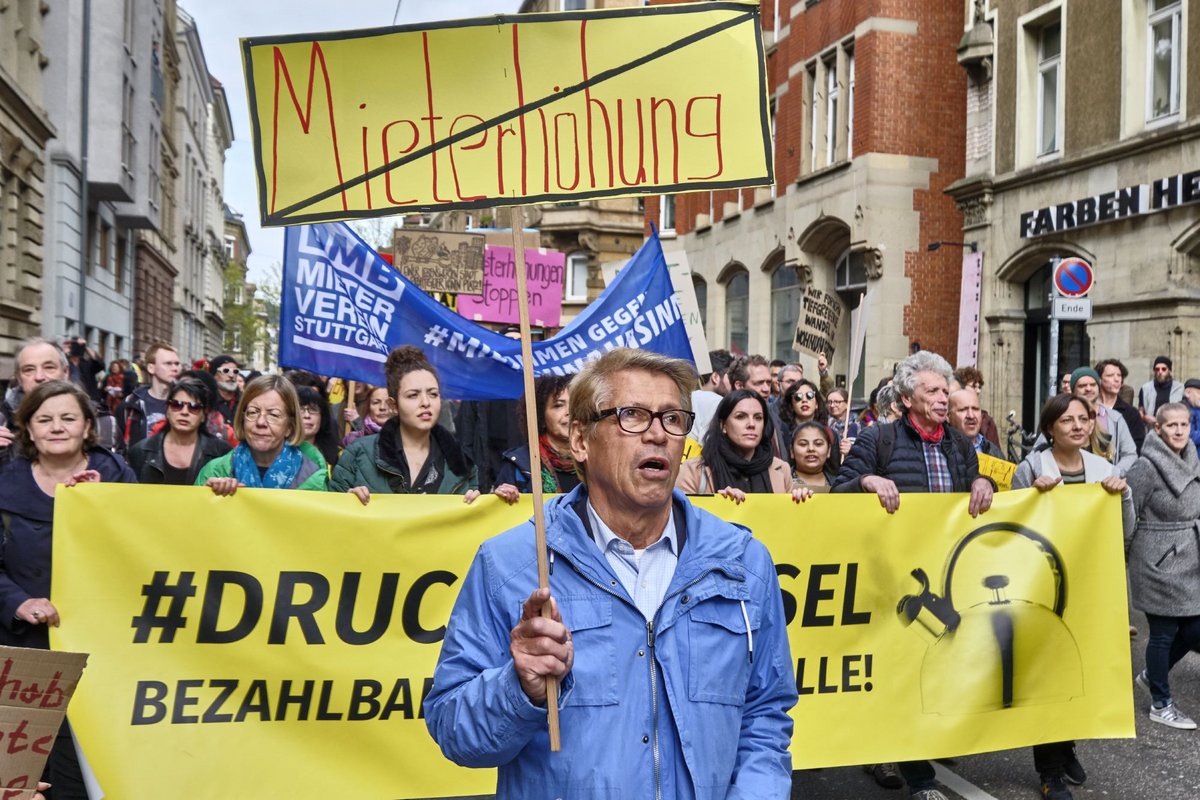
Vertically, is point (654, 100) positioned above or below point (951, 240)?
below

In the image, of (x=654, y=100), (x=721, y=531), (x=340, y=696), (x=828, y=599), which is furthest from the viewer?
(x=828, y=599)

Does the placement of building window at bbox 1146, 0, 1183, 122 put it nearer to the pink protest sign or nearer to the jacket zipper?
the pink protest sign

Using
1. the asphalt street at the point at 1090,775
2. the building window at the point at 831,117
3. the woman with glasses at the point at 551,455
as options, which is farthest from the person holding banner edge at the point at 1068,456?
the building window at the point at 831,117

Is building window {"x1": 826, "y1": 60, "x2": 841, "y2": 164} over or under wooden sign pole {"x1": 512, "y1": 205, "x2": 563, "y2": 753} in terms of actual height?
over

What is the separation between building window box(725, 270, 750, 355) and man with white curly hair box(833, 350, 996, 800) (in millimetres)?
22930

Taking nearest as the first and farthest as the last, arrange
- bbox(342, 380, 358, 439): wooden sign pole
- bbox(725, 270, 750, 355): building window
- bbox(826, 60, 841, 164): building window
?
1. bbox(342, 380, 358, 439): wooden sign pole
2. bbox(826, 60, 841, 164): building window
3. bbox(725, 270, 750, 355): building window

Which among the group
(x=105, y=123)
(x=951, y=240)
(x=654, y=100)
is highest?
(x=105, y=123)

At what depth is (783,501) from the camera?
5133 millimetres

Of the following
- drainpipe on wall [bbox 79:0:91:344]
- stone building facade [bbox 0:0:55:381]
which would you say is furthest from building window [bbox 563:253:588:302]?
stone building facade [bbox 0:0:55:381]

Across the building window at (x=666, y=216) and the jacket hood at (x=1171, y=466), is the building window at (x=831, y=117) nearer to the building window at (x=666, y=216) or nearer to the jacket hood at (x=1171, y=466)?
the building window at (x=666, y=216)

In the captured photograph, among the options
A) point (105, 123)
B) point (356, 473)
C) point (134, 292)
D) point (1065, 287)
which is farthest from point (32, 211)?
point (356, 473)

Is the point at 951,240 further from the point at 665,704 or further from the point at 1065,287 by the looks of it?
the point at 665,704

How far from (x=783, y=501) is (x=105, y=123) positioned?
26081mm

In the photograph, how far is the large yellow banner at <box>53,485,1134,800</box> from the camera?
4449 mm
